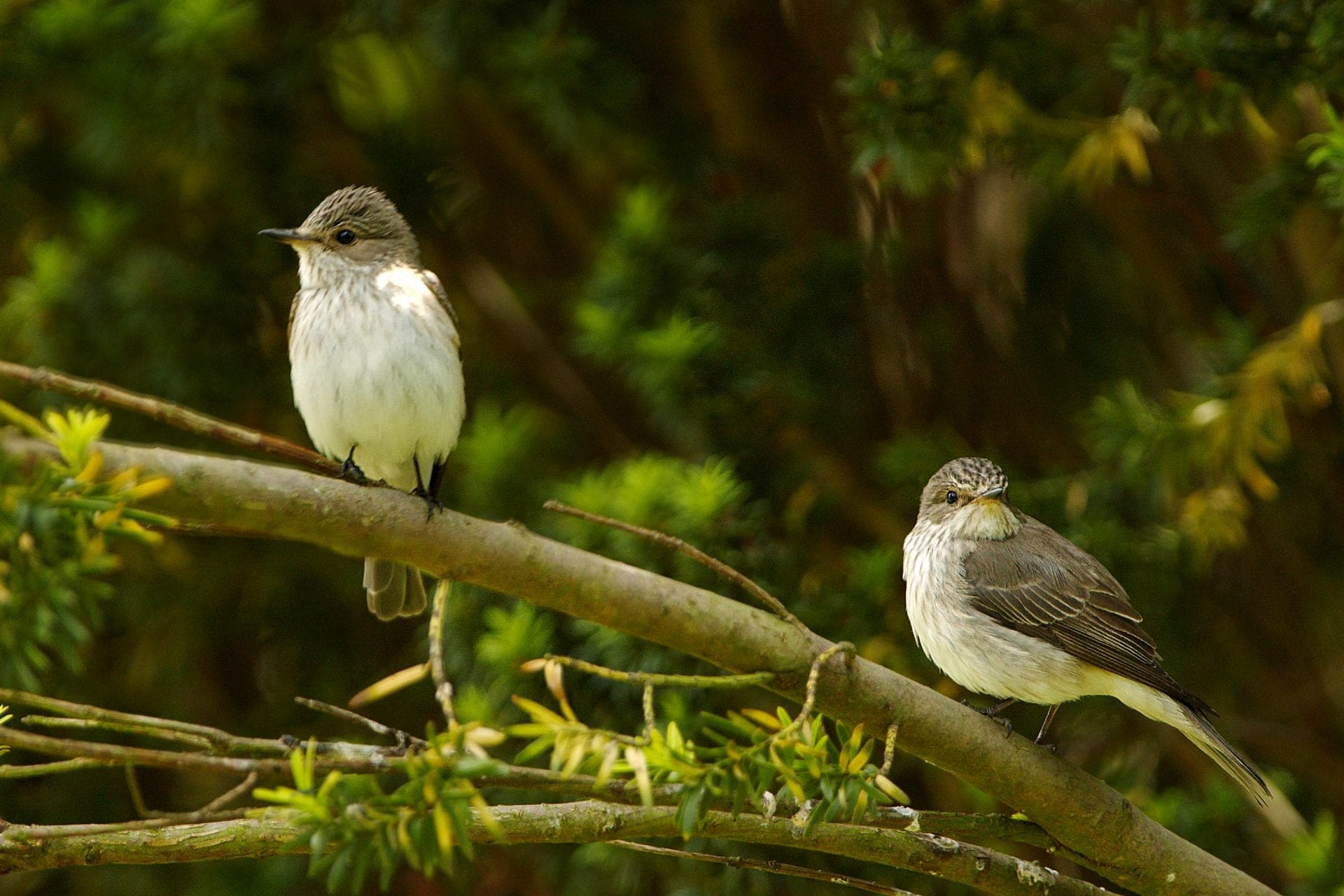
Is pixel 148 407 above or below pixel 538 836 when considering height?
above

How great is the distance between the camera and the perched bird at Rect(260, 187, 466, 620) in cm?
361

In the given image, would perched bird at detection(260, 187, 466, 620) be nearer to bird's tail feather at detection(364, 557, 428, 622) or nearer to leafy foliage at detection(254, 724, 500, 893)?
bird's tail feather at detection(364, 557, 428, 622)

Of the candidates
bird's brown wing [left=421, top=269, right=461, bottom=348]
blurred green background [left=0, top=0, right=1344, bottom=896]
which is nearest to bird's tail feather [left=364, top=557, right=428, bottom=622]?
blurred green background [left=0, top=0, right=1344, bottom=896]

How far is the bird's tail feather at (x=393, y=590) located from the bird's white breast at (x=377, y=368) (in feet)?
1.11

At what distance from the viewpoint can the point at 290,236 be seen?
359 cm

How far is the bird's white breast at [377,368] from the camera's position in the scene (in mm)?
3602

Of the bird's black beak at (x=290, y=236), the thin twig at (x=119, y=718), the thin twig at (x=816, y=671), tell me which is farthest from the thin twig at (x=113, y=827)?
the bird's black beak at (x=290, y=236)

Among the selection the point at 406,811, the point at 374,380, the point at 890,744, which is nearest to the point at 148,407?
the point at 406,811

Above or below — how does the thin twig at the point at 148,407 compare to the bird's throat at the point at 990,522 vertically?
above

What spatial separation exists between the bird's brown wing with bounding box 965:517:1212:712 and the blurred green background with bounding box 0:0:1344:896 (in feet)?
0.98

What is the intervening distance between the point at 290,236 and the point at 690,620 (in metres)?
1.84

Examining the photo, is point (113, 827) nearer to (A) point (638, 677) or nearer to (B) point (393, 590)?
(A) point (638, 677)

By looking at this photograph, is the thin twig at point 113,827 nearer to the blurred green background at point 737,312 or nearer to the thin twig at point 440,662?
the thin twig at point 440,662

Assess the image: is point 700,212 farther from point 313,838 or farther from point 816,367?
point 313,838
